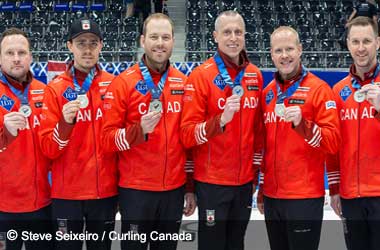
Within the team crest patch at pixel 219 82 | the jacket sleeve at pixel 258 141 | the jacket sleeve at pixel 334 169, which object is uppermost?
the team crest patch at pixel 219 82

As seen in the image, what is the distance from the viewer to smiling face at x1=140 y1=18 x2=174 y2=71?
3.94m

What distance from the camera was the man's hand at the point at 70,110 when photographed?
11.9ft

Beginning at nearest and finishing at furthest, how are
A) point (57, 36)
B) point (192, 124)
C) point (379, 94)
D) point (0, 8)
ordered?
point (379, 94) < point (192, 124) < point (57, 36) < point (0, 8)

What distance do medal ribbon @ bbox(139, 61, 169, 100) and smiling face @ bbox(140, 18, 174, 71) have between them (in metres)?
0.06

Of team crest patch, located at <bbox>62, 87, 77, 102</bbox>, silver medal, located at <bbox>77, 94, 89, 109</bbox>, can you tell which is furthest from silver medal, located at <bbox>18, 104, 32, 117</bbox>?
silver medal, located at <bbox>77, 94, 89, 109</bbox>

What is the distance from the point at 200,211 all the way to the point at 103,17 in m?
12.9

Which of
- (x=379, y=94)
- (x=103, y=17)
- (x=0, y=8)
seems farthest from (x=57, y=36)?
(x=379, y=94)

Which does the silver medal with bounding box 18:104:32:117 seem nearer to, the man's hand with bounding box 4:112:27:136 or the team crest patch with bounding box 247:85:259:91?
the man's hand with bounding box 4:112:27:136

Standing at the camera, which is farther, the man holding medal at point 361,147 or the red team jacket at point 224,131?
the red team jacket at point 224,131

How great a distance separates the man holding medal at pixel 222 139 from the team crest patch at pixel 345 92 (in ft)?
2.07

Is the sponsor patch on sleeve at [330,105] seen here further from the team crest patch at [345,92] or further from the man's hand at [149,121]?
the man's hand at [149,121]

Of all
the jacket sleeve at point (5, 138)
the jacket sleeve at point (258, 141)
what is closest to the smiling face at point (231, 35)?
the jacket sleeve at point (258, 141)

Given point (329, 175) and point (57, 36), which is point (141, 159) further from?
point (57, 36)

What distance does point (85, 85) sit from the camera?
155 inches
